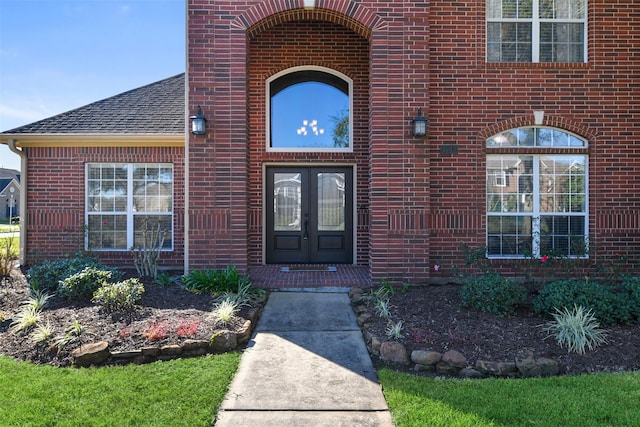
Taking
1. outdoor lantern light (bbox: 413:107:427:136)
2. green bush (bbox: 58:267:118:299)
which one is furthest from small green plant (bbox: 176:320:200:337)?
outdoor lantern light (bbox: 413:107:427:136)

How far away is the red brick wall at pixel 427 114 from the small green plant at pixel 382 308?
1241 mm

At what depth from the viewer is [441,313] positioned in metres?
5.86

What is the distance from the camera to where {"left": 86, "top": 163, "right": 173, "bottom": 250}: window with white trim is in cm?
923

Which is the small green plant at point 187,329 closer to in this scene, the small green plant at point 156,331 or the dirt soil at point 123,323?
the dirt soil at point 123,323

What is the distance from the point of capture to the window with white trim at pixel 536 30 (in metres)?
7.93

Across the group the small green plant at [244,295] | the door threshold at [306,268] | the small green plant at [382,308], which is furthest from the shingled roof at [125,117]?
the small green plant at [382,308]

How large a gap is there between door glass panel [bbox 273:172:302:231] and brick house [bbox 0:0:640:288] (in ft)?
1.37

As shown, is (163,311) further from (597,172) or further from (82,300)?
(597,172)

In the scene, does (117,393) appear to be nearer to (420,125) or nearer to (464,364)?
(464,364)

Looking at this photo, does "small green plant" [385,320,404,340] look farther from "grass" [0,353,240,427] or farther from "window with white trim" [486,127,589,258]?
"window with white trim" [486,127,589,258]

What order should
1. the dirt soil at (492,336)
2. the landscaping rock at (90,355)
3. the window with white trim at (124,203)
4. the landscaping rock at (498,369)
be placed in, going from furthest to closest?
the window with white trim at (124,203)
the dirt soil at (492,336)
the landscaping rock at (90,355)
the landscaping rock at (498,369)

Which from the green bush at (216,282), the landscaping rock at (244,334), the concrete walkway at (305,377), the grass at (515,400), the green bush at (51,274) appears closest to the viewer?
the grass at (515,400)

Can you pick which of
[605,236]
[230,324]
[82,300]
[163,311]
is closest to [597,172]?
[605,236]

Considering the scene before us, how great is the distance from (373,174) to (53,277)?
19.0ft
